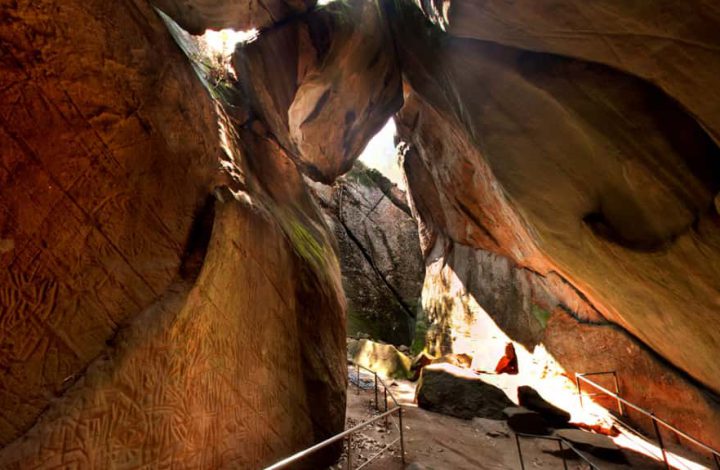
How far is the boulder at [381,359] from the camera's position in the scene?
44.4 feet

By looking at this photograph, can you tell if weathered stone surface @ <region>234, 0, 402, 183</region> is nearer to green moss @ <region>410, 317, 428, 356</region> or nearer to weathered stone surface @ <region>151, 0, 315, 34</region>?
weathered stone surface @ <region>151, 0, 315, 34</region>

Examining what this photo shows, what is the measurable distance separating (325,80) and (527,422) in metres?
10.2

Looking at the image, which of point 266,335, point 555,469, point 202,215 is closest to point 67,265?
point 202,215

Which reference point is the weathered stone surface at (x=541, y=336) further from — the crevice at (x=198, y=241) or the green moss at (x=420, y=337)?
the crevice at (x=198, y=241)

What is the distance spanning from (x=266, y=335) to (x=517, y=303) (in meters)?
10.1

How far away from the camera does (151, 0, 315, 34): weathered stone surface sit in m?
5.37

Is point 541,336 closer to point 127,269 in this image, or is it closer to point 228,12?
point 127,269

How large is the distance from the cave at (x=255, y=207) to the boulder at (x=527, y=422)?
488 mm

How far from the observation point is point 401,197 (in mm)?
25062

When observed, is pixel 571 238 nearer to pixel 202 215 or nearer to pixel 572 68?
pixel 572 68

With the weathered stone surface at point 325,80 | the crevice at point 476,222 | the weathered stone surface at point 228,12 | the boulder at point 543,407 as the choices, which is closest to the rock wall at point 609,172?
the weathered stone surface at point 325,80

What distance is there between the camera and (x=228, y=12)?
6375 mm

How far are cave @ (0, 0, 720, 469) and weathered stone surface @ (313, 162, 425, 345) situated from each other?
1183cm

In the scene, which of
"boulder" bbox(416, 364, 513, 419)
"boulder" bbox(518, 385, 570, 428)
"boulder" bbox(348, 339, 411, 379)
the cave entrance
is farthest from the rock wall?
the cave entrance
